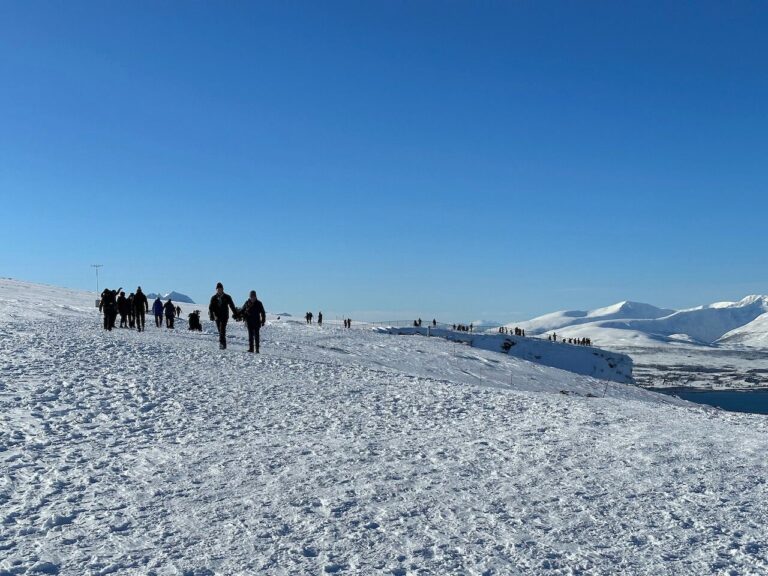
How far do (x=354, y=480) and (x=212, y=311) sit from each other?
52.4ft

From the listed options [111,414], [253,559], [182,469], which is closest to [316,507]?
[253,559]

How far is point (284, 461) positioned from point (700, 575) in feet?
17.9

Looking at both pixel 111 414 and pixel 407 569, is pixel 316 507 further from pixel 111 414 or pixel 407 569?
pixel 111 414

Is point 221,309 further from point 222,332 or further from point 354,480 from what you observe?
point 354,480

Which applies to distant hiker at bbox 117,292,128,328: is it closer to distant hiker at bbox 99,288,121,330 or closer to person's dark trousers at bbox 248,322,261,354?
distant hiker at bbox 99,288,121,330

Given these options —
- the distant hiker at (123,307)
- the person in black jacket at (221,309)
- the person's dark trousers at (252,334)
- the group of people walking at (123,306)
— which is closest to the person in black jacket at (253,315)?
the person's dark trousers at (252,334)

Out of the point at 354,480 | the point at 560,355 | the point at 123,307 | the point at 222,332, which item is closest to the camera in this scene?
the point at 354,480

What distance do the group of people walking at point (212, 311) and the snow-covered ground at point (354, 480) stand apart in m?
5.96

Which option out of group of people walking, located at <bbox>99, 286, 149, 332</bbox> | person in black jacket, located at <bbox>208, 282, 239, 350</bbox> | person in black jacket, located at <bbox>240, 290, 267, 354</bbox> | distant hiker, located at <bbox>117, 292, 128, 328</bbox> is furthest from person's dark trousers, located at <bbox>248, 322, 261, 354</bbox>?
distant hiker, located at <bbox>117, 292, 128, 328</bbox>

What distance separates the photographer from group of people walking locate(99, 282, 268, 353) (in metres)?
22.8

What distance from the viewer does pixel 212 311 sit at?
23625 millimetres

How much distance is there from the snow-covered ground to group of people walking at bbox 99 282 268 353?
235 inches

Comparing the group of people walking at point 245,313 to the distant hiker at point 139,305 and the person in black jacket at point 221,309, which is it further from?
the distant hiker at point 139,305

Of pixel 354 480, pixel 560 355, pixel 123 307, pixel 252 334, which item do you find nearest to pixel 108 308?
pixel 123 307
